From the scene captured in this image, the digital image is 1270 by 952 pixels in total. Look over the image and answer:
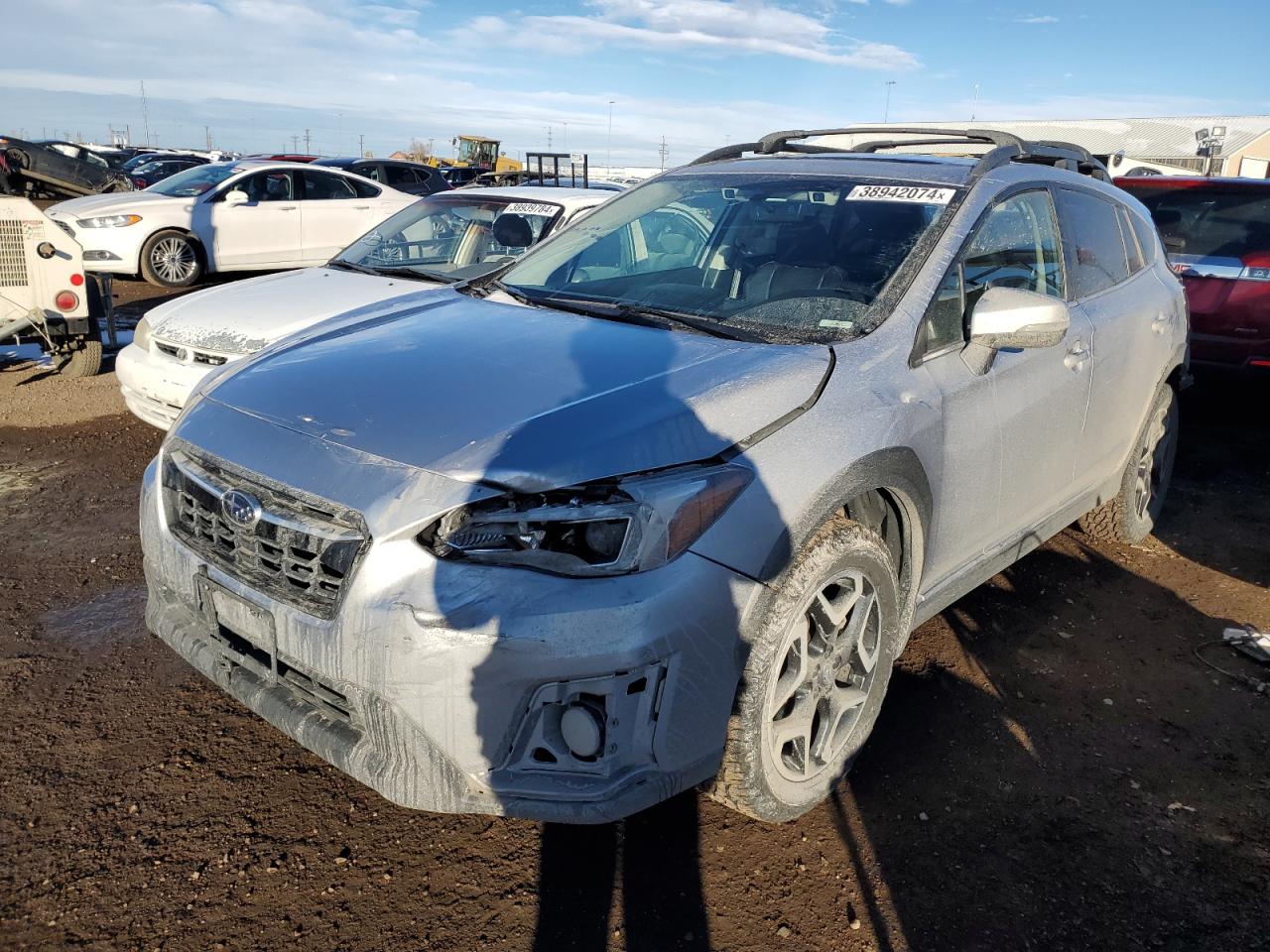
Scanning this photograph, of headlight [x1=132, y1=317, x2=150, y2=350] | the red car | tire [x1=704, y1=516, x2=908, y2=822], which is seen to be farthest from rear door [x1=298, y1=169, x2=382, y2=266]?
tire [x1=704, y1=516, x2=908, y2=822]

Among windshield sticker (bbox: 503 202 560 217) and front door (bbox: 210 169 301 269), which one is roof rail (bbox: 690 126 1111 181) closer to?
windshield sticker (bbox: 503 202 560 217)

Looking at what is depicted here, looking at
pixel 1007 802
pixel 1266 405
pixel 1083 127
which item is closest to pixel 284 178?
pixel 1266 405

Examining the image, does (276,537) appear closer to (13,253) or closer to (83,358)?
(13,253)

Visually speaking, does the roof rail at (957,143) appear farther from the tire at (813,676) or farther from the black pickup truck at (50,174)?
the black pickup truck at (50,174)

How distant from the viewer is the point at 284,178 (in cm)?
1267

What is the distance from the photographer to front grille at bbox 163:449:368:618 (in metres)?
2.18

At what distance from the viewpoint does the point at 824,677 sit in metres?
2.64

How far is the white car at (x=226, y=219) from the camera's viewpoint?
38.2 feet

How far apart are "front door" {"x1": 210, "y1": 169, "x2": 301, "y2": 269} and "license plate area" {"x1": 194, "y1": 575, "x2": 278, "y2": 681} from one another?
1099 centimetres

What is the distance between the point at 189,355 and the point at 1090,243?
468cm

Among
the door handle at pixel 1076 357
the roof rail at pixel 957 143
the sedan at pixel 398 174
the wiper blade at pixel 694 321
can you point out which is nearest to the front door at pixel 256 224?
the sedan at pixel 398 174

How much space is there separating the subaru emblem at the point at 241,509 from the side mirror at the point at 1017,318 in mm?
2163

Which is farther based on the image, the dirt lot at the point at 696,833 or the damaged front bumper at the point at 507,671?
the dirt lot at the point at 696,833

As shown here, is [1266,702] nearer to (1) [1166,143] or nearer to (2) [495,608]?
(2) [495,608]
